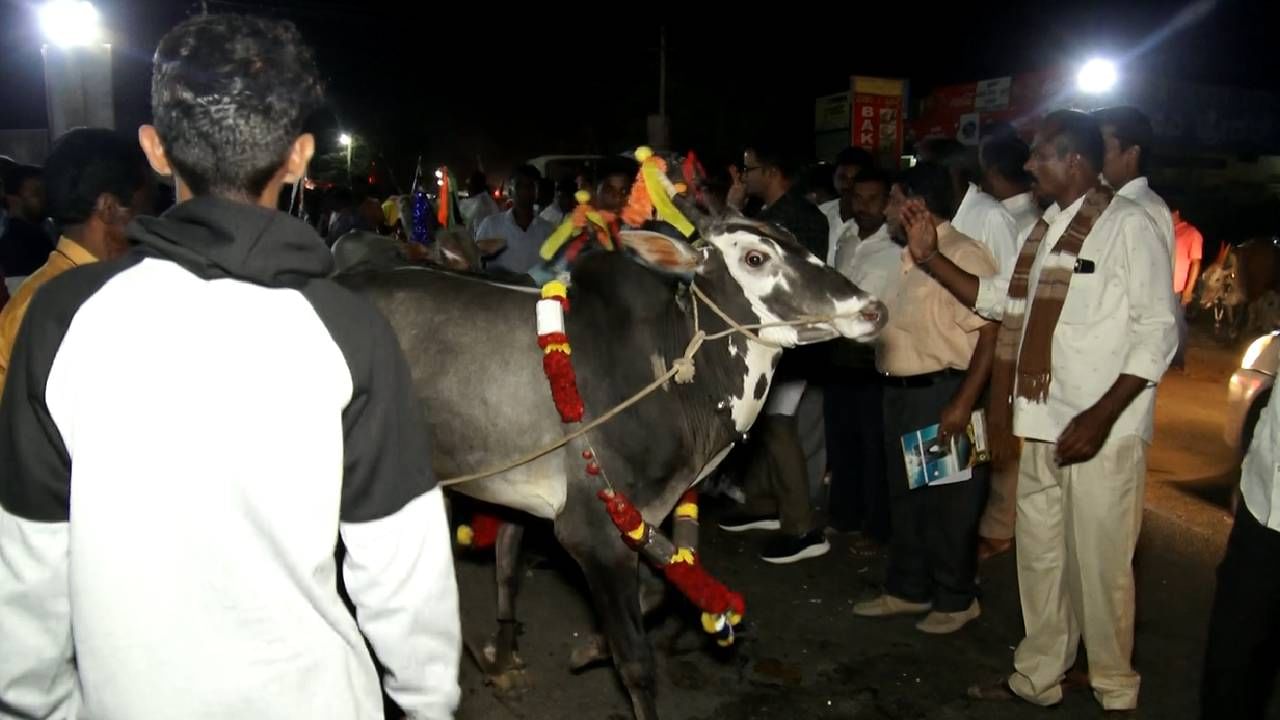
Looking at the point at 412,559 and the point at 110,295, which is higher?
the point at 110,295

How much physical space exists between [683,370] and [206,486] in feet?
8.00

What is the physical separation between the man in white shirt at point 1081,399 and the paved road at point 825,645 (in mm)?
351

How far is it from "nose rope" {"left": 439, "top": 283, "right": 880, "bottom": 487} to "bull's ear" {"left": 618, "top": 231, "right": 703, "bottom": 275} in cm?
13

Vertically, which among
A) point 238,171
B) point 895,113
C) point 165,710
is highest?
point 895,113

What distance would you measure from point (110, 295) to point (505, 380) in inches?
91.8

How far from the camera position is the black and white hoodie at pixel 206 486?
1403mm

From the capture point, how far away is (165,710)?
1.42 metres

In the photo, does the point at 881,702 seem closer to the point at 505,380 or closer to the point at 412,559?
the point at 505,380

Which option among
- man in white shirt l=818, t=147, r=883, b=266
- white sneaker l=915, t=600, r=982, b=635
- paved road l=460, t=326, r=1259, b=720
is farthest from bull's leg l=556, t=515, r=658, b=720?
man in white shirt l=818, t=147, r=883, b=266

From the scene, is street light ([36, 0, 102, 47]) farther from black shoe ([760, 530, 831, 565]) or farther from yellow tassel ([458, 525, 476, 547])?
black shoe ([760, 530, 831, 565])

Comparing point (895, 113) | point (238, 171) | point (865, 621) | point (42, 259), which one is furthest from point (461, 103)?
point (238, 171)

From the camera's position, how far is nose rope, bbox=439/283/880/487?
3.58 m

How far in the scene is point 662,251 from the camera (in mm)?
3719

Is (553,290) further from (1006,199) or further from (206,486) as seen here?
(1006,199)
